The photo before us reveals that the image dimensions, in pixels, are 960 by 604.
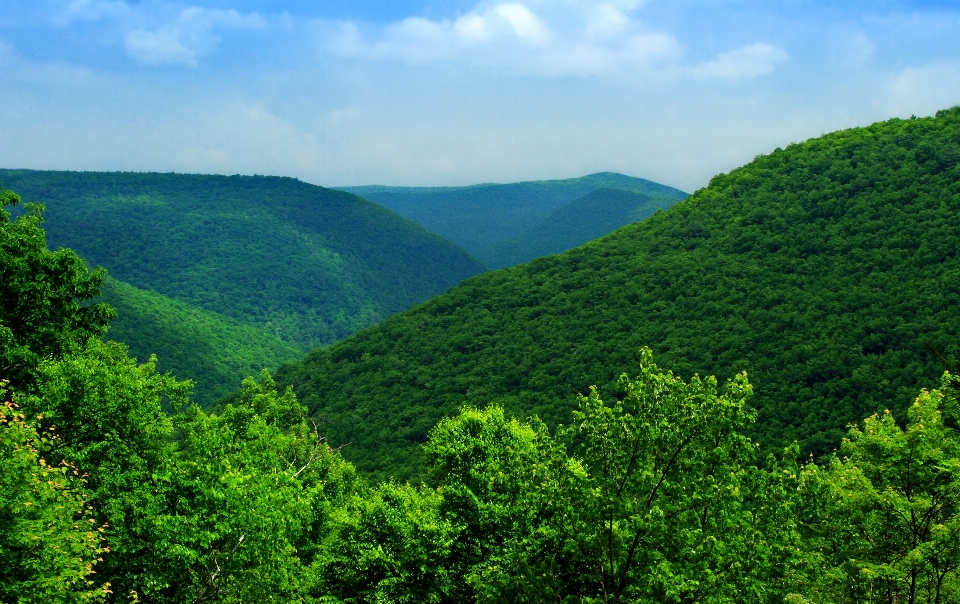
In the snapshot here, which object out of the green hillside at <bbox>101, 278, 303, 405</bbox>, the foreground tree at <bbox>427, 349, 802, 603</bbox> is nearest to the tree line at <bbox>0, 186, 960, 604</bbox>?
the foreground tree at <bbox>427, 349, 802, 603</bbox>

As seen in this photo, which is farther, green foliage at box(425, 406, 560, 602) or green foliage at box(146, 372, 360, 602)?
green foliage at box(146, 372, 360, 602)

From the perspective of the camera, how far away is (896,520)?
19.4 metres

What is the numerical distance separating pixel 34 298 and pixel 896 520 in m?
29.2

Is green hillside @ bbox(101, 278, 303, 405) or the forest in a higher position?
the forest

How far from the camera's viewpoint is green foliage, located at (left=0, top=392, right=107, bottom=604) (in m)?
16.2

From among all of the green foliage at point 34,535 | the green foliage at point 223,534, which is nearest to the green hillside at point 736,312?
the green foliage at point 223,534

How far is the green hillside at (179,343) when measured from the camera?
163000 millimetres

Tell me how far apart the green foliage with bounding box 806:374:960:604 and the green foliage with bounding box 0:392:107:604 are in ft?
53.0

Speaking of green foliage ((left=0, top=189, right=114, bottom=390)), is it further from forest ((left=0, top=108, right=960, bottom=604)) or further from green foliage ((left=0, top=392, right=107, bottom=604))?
green foliage ((left=0, top=392, right=107, bottom=604))

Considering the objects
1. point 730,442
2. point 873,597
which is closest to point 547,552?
point 730,442

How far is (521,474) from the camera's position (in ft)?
66.6

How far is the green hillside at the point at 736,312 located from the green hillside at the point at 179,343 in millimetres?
55325

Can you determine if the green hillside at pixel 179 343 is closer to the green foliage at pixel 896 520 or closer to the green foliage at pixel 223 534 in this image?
the green foliage at pixel 223 534

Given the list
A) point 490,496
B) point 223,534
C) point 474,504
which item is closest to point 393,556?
point 474,504
